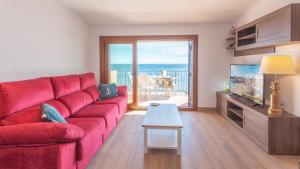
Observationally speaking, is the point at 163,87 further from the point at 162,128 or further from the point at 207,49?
the point at 162,128

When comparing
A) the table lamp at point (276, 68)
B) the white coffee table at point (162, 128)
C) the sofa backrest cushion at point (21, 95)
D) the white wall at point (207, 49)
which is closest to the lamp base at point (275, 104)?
the table lamp at point (276, 68)

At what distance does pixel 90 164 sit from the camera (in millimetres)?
2746

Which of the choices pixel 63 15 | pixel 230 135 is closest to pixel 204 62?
pixel 230 135

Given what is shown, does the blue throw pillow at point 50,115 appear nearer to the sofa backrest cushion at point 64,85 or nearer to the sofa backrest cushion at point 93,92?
the sofa backrest cushion at point 64,85

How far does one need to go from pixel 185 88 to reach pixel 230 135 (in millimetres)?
4473

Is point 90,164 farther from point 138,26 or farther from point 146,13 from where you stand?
point 138,26

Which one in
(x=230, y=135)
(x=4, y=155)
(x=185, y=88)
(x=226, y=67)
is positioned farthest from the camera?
(x=185, y=88)

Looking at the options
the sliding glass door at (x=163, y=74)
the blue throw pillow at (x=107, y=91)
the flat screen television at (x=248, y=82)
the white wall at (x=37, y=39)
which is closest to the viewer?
the white wall at (x=37, y=39)

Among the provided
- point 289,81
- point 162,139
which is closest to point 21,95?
point 162,139

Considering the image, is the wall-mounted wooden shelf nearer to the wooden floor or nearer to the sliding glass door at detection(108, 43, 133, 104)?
the wooden floor

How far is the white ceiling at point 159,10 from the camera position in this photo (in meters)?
4.42

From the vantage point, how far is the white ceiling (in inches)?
174

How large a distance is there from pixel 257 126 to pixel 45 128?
9.55ft

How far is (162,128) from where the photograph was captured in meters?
2.99
